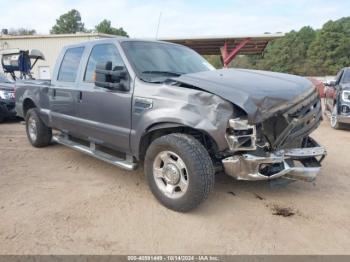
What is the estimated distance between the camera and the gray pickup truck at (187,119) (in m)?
3.51

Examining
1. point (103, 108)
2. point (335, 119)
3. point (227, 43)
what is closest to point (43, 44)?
point (227, 43)

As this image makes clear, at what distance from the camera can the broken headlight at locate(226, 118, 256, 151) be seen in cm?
341

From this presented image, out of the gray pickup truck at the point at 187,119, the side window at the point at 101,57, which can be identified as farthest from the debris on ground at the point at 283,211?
the side window at the point at 101,57

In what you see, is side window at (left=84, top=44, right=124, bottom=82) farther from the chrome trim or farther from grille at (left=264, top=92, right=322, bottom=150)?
grille at (left=264, top=92, right=322, bottom=150)

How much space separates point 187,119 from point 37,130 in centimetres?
399

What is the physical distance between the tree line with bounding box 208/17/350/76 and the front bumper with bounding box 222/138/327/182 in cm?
4309

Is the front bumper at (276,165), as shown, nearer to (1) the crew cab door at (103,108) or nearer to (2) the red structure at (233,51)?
(1) the crew cab door at (103,108)

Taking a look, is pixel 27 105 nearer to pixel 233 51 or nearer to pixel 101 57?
pixel 101 57

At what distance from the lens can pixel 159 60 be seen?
4695mm

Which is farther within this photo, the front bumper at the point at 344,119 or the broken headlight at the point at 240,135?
the front bumper at the point at 344,119

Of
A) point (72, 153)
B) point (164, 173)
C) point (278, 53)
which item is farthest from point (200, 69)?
point (278, 53)

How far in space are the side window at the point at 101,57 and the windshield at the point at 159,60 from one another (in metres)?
0.16

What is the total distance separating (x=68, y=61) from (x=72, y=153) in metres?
1.67

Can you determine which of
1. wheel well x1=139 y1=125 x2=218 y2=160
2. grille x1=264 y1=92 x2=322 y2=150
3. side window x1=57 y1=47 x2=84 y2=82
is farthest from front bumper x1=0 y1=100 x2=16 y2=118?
grille x1=264 y1=92 x2=322 y2=150
